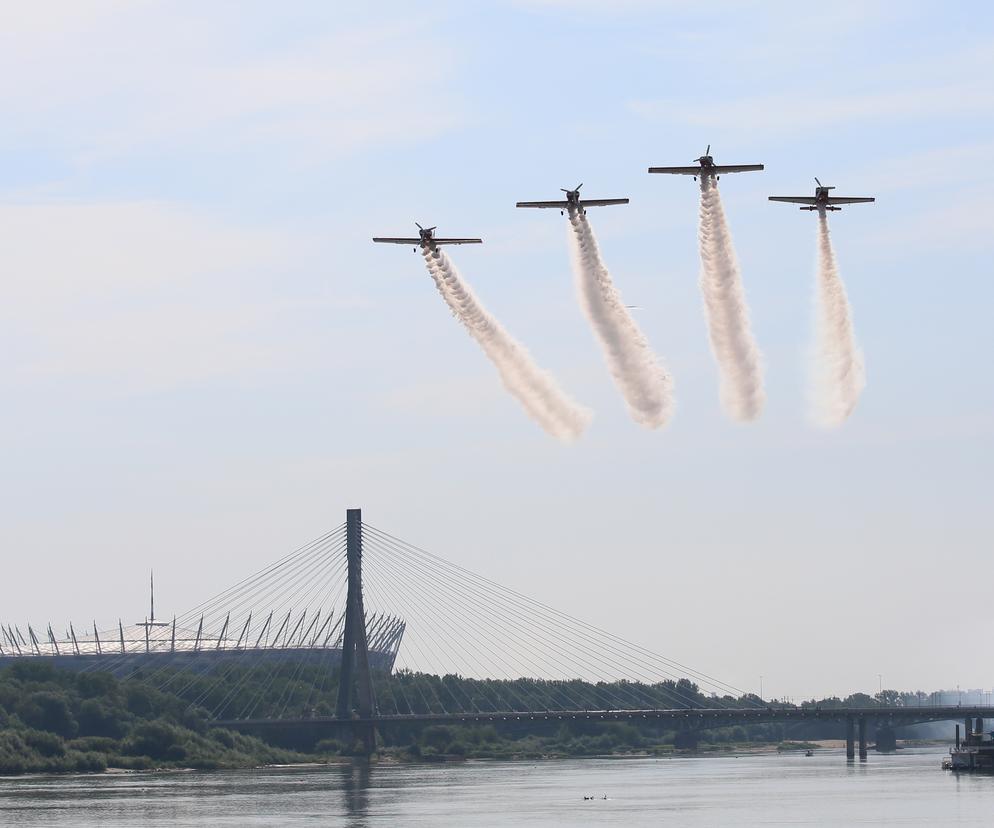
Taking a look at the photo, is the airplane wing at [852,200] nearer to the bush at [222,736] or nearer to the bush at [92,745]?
the bush at [92,745]

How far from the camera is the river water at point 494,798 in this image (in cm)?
10244

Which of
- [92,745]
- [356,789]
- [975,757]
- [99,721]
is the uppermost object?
[99,721]

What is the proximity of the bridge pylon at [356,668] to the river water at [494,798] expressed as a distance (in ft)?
15.9

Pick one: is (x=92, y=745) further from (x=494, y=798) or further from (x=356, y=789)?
(x=494, y=798)

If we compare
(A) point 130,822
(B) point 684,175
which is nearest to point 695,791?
(A) point 130,822

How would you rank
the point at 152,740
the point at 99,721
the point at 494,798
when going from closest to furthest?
the point at 494,798
the point at 152,740
the point at 99,721

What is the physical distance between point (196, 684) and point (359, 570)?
2163 cm

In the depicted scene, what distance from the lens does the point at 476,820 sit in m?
101

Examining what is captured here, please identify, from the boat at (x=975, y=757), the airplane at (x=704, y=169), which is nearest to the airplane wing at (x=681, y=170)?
the airplane at (x=704, y=169)

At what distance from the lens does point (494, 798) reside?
122m

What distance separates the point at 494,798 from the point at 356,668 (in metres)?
53.0

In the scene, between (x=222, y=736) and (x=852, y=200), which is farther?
(x=222, y=736)

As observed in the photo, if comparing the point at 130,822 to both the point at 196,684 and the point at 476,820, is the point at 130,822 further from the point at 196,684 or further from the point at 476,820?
the point at 196,684

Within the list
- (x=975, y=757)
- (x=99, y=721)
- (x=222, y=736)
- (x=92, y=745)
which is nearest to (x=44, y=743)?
(x=92, y=745)
